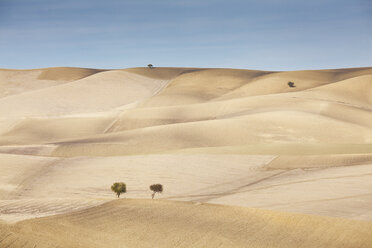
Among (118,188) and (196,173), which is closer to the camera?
(118,188)

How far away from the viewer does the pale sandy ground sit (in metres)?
17.1

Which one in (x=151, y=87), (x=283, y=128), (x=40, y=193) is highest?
(x=151, y=87)

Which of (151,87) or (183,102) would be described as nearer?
(183,102)

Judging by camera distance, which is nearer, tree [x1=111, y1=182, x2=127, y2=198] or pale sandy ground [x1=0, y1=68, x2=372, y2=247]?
pale sandy ground [x1=0, y1=68, x2=372, y2=247]

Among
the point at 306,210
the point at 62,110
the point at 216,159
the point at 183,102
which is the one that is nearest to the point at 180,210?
the point at 306,210

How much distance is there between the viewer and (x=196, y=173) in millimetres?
33031

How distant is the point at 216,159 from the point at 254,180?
22.1 ft

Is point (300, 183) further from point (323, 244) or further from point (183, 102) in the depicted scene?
point (183, 102)

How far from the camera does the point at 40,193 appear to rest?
29438mm

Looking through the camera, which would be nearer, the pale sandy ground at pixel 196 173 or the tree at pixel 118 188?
the pale sandy ground at pixel 196 173

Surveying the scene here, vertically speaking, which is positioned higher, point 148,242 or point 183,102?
point 183,102

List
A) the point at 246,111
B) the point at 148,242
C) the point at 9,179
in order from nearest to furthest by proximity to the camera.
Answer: the point at 148,242, the point at 9,179, the point at 246,111

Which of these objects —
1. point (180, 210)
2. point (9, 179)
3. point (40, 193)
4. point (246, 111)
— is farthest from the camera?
point (246, 111)

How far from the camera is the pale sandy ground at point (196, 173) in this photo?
1708 cm
